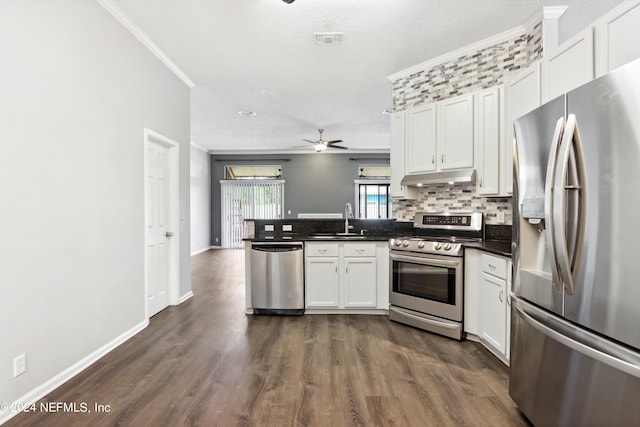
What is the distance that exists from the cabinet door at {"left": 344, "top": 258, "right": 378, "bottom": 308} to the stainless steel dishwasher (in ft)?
1.73

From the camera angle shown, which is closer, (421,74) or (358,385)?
(358,385)

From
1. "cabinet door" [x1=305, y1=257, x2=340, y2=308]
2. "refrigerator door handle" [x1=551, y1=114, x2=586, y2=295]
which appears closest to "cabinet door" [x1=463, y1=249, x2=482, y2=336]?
"cabinet door" [x1=305, y1=257, x2=340, y2=308]

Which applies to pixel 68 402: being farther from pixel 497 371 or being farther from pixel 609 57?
pixel 609 57

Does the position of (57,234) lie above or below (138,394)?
above

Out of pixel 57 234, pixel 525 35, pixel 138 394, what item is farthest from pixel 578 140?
pixel 57 234

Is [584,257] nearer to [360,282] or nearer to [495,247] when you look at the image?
[495,247]

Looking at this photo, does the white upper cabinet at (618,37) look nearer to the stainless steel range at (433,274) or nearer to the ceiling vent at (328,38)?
the stainless steel range at (433,274)

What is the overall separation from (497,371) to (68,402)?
2.93m

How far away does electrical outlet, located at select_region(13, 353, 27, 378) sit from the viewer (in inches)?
73.5

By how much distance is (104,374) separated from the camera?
2342 millimetres

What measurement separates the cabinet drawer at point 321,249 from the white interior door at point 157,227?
1.73 meters

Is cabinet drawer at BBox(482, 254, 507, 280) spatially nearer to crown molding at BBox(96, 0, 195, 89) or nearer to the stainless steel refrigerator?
the stainless steel refrigerator

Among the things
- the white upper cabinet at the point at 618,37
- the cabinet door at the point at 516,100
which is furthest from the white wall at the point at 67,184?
the cabinet door at the point at 516,100

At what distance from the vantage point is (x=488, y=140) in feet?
9.84
